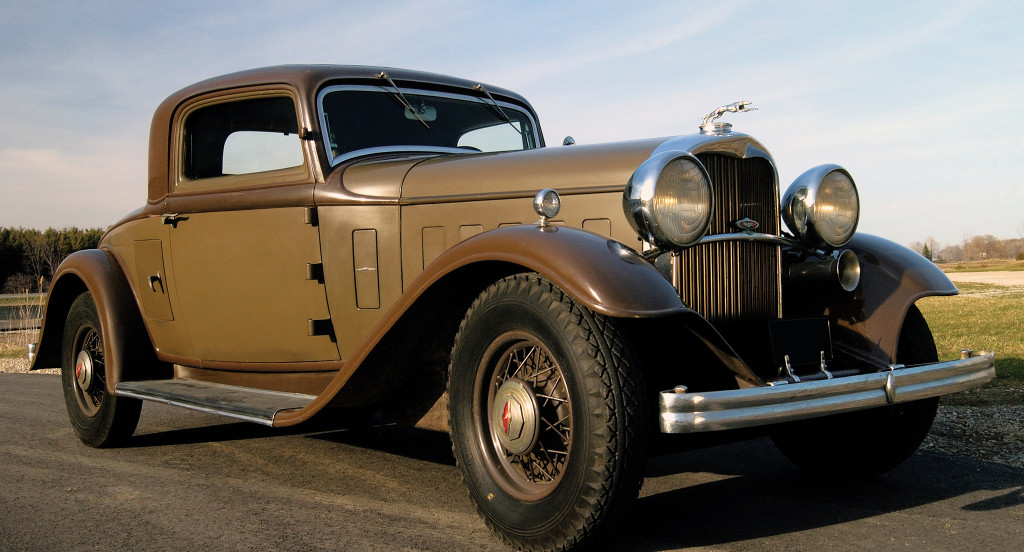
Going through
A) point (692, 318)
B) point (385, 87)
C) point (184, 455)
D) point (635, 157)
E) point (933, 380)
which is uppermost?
point (385, 87)

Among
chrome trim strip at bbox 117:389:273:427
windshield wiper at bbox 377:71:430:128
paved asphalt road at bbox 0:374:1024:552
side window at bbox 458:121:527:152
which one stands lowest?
paved asphalt road at bbox 0:374:1024:552

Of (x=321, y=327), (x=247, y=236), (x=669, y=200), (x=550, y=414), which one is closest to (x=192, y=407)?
(x=321, y=327)

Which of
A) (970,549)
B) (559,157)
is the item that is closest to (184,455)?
(559,157)

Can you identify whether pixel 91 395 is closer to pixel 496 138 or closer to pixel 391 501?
pixel 391 501

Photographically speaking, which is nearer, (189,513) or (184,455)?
(189,513)

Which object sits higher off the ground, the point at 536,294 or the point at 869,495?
the point at 536,294

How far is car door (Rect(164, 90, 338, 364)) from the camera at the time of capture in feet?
12.5

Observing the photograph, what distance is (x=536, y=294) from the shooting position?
262 cm

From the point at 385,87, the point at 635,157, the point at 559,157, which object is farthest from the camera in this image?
the point at 385,87

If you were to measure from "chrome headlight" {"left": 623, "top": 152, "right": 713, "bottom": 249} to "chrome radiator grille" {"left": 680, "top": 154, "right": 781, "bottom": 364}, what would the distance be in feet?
0.74

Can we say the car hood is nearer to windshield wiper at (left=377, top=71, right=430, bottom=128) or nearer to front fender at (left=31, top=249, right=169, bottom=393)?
windshield wiper at (left=377, top=71, right=430, bottom=128)

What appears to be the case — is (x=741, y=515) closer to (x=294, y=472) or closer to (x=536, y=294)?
(x=536, y=294)

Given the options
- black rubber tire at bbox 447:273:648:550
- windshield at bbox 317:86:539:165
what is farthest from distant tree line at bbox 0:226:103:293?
black rubber tire at bbox 447:273:648:550

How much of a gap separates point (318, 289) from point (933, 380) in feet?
8.23
